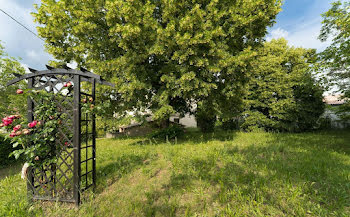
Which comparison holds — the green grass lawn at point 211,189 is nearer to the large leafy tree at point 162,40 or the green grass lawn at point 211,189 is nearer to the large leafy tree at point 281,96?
the large leafy tree at point 162,40

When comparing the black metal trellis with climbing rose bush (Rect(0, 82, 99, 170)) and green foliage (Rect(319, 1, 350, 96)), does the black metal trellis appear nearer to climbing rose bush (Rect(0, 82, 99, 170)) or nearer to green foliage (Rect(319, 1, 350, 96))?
climbing rose bush (Rect(0, 82, 99, 170))

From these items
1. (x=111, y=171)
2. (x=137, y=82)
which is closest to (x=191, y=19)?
(x=137, y=82)

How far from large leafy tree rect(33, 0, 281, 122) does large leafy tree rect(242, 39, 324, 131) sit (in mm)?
5716

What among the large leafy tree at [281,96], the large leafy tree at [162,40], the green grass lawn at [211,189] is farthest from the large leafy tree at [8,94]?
the large leafy tree at [281,96]

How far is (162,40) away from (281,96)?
Result: 12.0 m

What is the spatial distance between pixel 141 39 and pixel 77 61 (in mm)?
4761

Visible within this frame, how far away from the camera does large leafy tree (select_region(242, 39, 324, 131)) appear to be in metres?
12.7

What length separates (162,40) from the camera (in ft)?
21.6

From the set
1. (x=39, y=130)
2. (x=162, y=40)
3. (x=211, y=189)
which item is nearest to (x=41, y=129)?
(x=39, y=130)

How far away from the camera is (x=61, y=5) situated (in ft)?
25.8

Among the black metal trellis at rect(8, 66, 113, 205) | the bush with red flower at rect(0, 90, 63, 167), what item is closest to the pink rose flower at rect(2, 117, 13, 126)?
the bush with red flower at rect(0, 90, 63, 167)

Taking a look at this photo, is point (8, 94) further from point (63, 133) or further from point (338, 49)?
point (338, 49)

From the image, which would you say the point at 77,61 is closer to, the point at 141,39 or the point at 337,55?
the point at 141,39

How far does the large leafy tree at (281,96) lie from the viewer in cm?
1270
